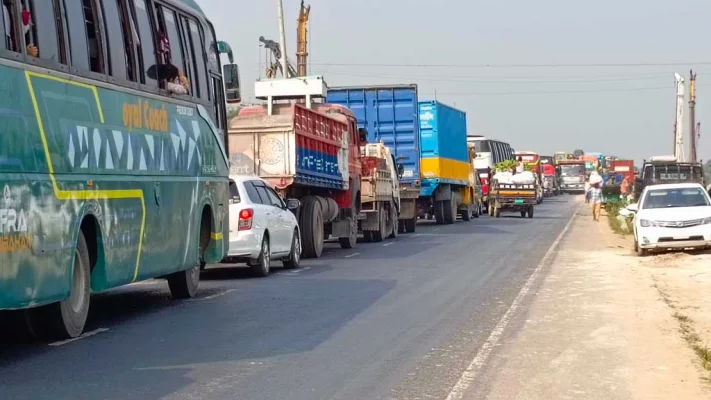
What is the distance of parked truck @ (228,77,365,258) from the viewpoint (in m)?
22.3

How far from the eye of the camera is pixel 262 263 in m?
18.7

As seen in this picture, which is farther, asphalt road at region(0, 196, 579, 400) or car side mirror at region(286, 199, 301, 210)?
car side mirror at region(286, 199, 301, 210)

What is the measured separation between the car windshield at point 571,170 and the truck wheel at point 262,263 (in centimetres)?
8258

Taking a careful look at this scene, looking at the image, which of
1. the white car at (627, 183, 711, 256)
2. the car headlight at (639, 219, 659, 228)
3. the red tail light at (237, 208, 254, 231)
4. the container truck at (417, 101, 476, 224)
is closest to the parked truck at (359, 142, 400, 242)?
the container truck at (417, 101, 476, 224)

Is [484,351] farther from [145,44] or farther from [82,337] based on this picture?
[145,44]

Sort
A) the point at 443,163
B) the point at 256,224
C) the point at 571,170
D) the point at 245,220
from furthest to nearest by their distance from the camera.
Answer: the point at 571,170
the point at 443,163
the point at 256,224
the point at 245,220

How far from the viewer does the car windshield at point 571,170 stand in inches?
3920

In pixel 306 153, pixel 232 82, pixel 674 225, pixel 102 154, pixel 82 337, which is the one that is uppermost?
pixel 232 82

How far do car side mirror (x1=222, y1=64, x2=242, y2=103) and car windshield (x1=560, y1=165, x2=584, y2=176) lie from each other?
278 feet

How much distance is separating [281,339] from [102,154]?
95.2 inches

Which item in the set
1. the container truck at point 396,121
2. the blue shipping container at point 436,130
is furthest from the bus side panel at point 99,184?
the blue shipping container at point 436,130

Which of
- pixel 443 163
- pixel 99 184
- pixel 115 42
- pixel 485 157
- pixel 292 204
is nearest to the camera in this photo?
pixel 99 184

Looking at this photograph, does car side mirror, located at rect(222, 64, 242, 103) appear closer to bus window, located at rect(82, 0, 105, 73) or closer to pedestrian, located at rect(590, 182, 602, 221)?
bus window, located at rect(82, 0, 105, 73)

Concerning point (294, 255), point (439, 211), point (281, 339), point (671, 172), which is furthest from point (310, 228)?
point (671, 172)
